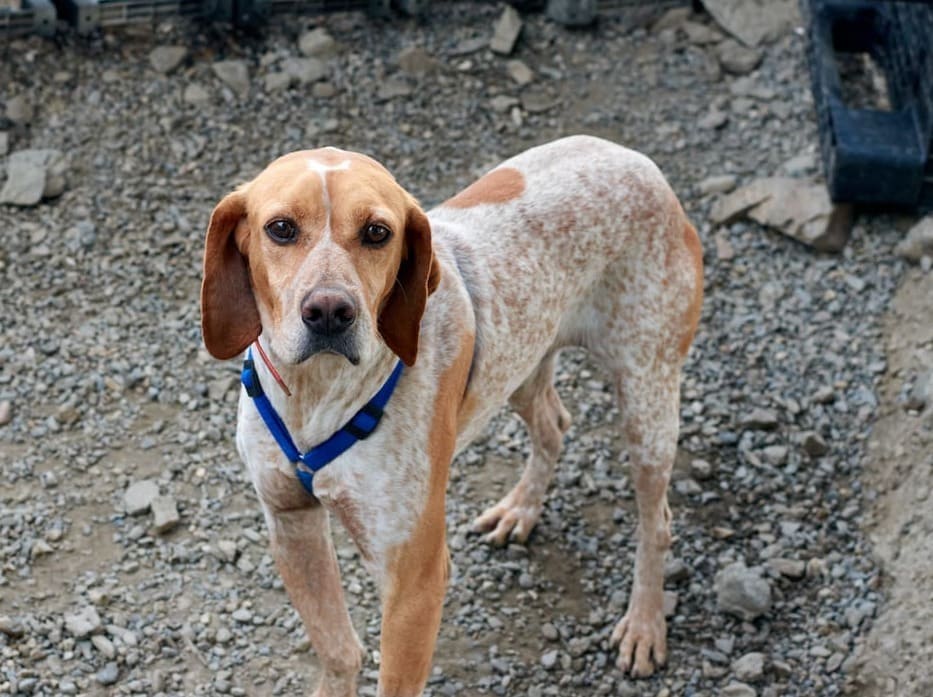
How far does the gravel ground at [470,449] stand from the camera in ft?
Result: 20.4

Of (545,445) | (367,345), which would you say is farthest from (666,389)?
(367,345)

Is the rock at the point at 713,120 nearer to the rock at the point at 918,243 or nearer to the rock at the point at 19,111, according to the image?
the rock at the point at 918,243

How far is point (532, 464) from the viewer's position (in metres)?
6.74

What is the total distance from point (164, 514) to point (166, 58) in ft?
11.5

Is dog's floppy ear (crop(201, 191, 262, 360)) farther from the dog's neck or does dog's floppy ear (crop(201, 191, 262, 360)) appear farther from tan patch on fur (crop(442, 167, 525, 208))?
tan patch on fur (crop(442, 167, 525, 208))

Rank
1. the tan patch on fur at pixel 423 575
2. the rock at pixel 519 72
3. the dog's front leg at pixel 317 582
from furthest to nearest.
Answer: the rock at pixel 519 72 → the dog's front leg at pixel 317 582 → the tan patch on fur at pixel 423 575

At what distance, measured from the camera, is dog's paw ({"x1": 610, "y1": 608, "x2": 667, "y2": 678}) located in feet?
20.5

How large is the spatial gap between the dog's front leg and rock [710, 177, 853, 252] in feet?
13.1

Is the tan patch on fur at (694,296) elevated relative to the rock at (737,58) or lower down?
elevated

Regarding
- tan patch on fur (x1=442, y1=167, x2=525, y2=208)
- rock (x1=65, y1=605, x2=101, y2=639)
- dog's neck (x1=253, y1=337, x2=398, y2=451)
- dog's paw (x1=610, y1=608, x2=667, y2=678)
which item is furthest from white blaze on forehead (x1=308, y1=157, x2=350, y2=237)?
dog's paw (x1=610, y1=608, x2=667, y2=678)

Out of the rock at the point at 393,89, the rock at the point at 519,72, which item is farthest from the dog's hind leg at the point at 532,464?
the rock at the point at 519,72

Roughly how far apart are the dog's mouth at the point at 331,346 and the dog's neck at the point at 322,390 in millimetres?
375

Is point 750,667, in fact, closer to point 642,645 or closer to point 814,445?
point 642,645

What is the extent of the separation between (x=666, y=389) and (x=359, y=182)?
6.88 ft
